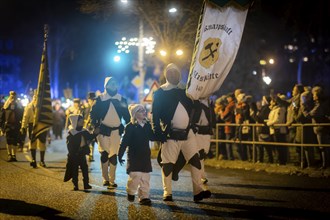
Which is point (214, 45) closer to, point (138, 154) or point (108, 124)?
point (138, 154)

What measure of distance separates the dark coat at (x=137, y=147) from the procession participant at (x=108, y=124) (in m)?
1.78

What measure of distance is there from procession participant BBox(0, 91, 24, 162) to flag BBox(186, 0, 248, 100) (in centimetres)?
857

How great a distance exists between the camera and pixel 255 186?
391 inches

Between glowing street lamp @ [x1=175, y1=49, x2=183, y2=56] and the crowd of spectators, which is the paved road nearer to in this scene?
the crowd of spectators

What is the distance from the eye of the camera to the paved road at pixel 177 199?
710 centimetres

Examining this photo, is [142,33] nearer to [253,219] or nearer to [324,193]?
[324,193]

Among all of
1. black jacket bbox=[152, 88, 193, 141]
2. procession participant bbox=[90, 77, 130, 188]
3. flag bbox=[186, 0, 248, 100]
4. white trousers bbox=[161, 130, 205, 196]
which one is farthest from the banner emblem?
procession participant bbox=[90, 77, 130, 188]

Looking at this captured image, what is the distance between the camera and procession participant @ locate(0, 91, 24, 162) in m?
15.1

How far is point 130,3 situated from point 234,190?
14.8 m

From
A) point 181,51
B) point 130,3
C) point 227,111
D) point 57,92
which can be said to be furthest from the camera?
point 57,92

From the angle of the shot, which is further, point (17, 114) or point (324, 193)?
point (17, 114)

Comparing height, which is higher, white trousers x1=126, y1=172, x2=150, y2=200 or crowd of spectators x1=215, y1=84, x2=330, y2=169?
crowd of spectators x1=215, y1=84, x2=330, y2=169

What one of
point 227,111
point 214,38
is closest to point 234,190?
point 214,38

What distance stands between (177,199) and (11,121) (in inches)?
340
